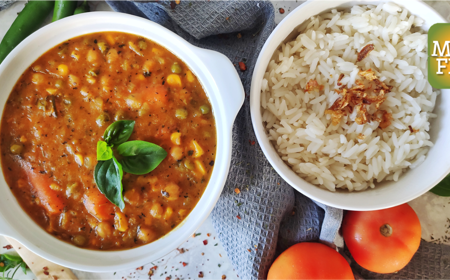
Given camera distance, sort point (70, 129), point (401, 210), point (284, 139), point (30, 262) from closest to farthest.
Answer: point (70, 129)
point (284, 139)
point (401, 210)
point (30, 262)

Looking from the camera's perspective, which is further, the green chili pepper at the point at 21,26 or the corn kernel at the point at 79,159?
the green chili pepper at the point at 21,26

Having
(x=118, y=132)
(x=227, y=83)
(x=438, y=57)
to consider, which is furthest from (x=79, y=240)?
(x=438, y=57)

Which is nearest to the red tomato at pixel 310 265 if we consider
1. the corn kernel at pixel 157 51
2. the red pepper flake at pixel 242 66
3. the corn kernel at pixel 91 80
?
the red pepper flake at pixel 242 66

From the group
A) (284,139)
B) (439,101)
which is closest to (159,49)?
(284,139)

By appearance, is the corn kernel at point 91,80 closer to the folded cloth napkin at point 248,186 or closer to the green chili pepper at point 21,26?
the folded cloth napkin at point 248,186

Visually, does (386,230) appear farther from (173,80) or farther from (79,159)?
(79,159)

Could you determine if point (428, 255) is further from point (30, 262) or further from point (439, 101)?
point (30, 262)

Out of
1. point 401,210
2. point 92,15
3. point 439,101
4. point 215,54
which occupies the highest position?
point 92,15
